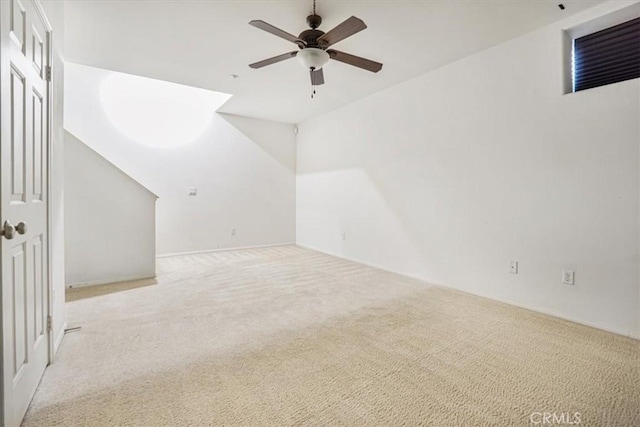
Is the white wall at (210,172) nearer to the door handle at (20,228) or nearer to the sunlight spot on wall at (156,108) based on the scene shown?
the sunlight spot on wall at (156,108)

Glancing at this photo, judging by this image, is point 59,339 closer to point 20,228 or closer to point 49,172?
point 49,172

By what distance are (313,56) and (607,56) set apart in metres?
2.39

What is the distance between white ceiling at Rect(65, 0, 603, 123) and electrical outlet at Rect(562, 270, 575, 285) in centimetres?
210

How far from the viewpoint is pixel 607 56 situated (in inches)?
96.9

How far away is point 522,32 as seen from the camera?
8.89 ft

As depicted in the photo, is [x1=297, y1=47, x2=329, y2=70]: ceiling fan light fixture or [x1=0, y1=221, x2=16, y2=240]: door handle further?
[x1=297, y1=47, x2=329, y2=70]: ceiling fan light fixture

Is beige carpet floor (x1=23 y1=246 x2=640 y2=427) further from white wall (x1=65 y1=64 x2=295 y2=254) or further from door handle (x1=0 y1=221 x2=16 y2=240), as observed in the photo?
white wall (x1=65 y1=64 x2=295 y2=254)

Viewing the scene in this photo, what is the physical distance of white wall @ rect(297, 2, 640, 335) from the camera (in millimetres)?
2287

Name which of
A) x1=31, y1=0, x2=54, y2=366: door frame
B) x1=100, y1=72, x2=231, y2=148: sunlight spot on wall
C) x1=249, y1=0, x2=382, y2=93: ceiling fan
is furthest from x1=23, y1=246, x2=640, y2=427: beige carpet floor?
x1=100, y1=72, x2=231, y2=148: sunlight spot on wall

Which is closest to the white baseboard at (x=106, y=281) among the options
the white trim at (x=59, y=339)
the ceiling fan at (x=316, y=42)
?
the white trim at (x=59, y=339)

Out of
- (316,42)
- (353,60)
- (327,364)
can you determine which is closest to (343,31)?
(316,42)

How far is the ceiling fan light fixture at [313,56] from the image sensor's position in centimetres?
237

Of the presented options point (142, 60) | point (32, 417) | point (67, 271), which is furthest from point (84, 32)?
point (32, 417)

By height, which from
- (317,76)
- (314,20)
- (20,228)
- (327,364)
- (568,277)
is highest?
(314,20)
